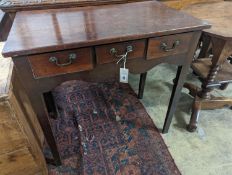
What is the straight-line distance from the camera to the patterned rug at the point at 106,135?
3.85 feet

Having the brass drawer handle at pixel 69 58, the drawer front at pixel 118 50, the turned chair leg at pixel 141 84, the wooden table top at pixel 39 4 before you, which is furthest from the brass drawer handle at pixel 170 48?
the turned chair leg at pixel 141 84

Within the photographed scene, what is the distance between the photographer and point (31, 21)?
0.94 metres

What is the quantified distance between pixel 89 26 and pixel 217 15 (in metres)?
0.97

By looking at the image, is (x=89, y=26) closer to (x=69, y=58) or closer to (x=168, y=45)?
(x=69, y=58)

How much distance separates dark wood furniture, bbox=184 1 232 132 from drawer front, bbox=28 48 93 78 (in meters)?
0.75

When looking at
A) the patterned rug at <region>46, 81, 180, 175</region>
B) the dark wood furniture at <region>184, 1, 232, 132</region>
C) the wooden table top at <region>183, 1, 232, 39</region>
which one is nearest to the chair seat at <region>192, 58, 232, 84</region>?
the dark wood furniture at <region>184, 1, 232, 132</region>

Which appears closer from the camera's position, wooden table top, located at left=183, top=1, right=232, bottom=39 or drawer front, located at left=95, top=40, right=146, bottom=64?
drawer front, located at left=95, top=40, right=146, bottom=64

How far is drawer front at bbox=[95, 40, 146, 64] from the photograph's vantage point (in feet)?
2.65

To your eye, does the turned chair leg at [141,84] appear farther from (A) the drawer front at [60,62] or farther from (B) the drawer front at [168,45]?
(A) the drawer front at [60,62]

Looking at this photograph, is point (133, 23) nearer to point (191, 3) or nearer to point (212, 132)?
point (191, 3)

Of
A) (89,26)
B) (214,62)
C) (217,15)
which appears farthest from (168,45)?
(217,15)

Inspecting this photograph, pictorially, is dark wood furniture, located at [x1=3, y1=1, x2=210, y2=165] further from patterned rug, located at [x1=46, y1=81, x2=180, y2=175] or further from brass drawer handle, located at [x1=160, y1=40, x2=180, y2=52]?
patterned rug, located at [x1=46, y1=81, x2=180, y2=175]

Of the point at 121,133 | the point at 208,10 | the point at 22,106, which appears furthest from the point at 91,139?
the point at 208,10

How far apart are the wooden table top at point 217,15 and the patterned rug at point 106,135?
2.58 feet
